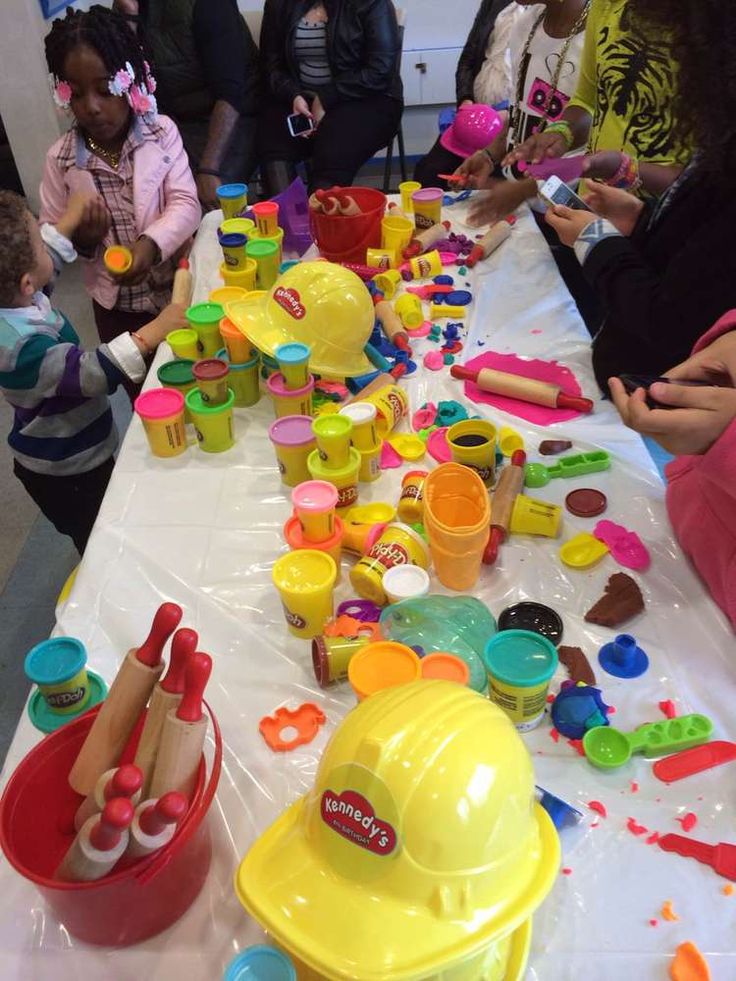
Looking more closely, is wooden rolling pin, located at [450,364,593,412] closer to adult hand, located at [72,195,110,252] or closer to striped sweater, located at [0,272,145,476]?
striped sweater, located at [0,272,145,476]

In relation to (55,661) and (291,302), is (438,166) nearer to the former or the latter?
(291,302)

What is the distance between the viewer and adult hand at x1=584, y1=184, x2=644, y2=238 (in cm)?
155

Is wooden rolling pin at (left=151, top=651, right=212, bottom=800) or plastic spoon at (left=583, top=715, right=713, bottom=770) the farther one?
plastic spoon at (left=583, top=715, right=713, bottom=770)

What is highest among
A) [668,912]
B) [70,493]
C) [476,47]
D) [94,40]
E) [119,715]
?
[94,40]

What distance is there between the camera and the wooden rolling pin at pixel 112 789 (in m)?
0.60

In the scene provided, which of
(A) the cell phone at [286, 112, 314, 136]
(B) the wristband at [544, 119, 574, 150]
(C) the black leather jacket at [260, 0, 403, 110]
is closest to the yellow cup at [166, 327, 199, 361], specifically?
(B) the wristband at [544, 119, 574, 150]

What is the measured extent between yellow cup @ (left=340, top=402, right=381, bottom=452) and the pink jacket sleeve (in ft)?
3.17

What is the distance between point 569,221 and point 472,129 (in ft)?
4.03

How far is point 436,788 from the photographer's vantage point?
590 millimetres

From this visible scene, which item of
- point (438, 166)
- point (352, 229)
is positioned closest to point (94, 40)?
point (352, 229)

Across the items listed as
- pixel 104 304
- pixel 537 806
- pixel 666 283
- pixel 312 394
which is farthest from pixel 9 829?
pixel 104 304

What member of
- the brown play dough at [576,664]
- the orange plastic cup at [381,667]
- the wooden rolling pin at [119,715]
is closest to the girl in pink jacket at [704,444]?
the brown play dough at [576,664]

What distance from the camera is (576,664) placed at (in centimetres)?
94

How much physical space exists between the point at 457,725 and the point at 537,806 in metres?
0.16
